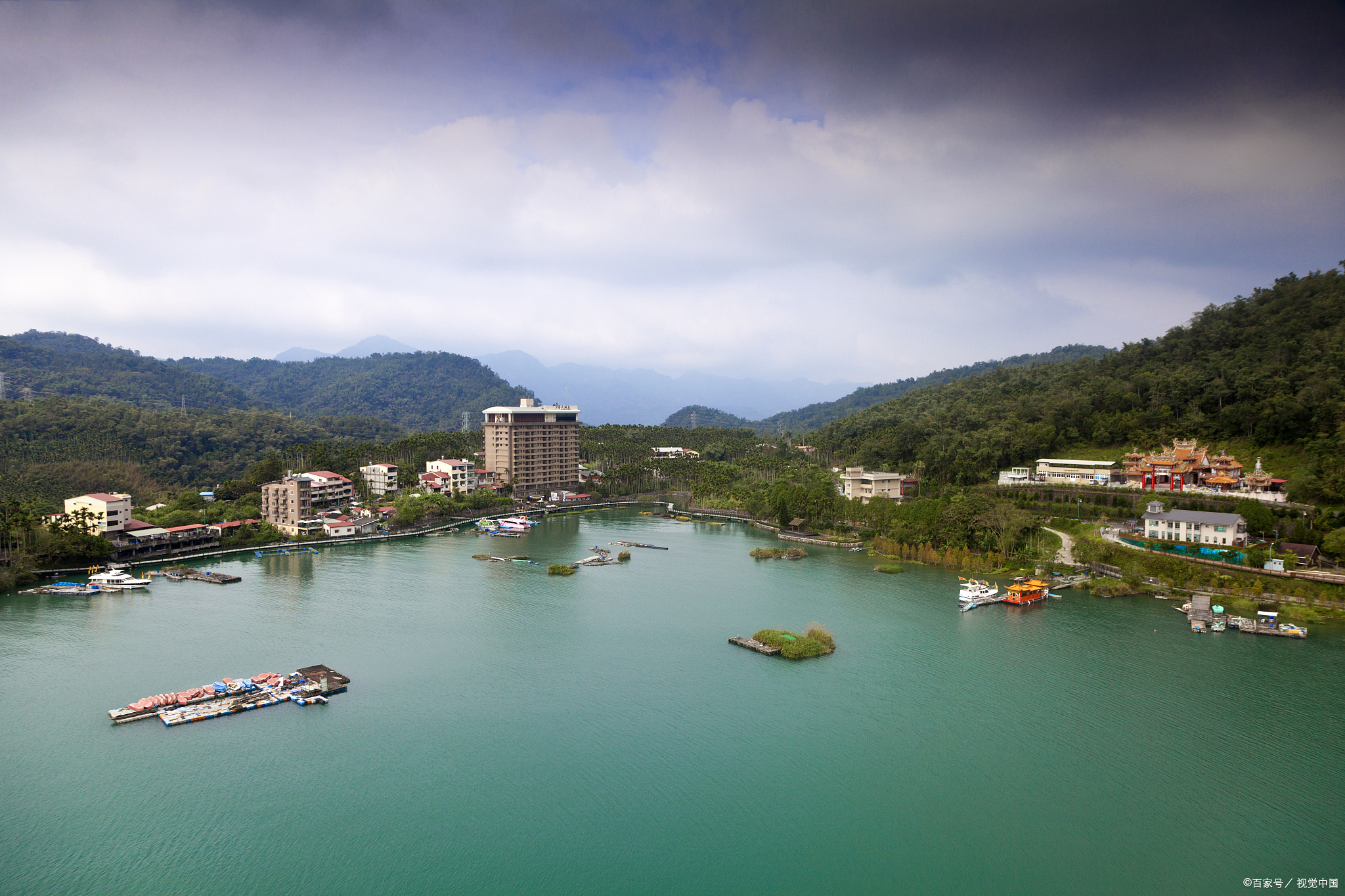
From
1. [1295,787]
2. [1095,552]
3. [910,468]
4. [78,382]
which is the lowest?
[1295,787]

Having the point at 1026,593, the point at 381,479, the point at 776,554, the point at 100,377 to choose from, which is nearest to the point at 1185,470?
the point at 1026,593

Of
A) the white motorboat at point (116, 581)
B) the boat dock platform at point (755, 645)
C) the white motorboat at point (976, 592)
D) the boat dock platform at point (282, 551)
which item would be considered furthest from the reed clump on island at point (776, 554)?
the white motorboat at point (116, 581)

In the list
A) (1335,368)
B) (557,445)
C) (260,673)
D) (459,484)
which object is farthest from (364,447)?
(1335,368)

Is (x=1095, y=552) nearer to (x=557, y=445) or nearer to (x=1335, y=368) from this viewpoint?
(x=1335, y=368)

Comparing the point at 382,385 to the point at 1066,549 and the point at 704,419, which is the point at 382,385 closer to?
the point at 704,419

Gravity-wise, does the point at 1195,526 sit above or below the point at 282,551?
above

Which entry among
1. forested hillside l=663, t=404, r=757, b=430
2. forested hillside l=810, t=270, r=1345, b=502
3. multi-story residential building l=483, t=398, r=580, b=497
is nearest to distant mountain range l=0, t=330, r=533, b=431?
multi-story residential building l=483, t=398, r=580, b=497
